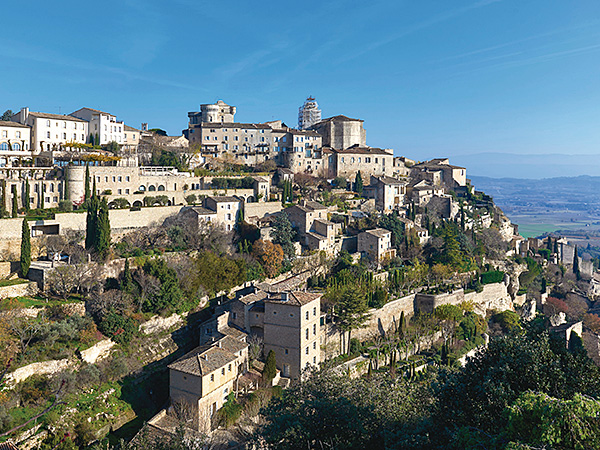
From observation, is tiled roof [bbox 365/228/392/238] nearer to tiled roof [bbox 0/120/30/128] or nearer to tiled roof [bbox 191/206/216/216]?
tiled roof [bbox 191/206/216/216]

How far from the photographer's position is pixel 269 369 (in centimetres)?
2767

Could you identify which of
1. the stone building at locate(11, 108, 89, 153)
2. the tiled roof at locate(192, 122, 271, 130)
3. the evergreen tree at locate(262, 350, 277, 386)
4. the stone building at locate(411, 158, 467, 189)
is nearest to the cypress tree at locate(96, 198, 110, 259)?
the evergreen tree at locate(262, 350, 277, 386)

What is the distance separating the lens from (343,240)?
4447cm

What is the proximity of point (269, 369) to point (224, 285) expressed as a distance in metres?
8.42

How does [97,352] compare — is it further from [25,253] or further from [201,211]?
[201,211]

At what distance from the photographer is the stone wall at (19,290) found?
27.2m

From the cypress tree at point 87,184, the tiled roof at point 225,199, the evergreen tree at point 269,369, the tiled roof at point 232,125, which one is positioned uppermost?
the tiled roof at point 232,125

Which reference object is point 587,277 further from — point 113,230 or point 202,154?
point 113,230

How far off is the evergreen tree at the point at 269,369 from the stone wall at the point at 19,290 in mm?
14315

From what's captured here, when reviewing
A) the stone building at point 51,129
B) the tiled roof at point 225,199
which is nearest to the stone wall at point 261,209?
the tiled roof at point 225,199

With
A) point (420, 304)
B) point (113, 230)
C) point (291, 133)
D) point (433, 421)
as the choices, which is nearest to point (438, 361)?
point (420, 304)

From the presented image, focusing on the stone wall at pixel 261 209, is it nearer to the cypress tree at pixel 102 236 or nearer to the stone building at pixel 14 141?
the cypress tree at pixel 102 236

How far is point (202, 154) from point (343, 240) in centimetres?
2509

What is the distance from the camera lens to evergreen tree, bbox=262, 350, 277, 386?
27391mm
